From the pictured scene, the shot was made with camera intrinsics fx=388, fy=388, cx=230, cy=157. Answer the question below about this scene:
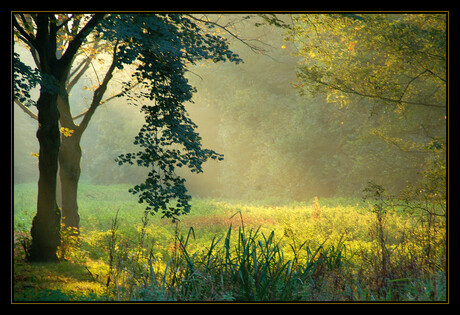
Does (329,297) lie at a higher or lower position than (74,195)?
lower

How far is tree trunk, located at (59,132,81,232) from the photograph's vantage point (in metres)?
9.52

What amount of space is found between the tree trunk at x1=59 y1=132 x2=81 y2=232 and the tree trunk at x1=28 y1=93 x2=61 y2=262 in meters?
2.19

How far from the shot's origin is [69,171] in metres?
9.61

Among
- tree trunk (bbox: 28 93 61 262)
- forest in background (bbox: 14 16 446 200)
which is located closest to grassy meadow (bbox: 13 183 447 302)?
tree trunk (bbox: 28 93 61 262)

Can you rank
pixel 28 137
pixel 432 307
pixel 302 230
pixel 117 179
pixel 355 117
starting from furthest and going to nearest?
pixel 28 137 < pixel 117 179 < pixel 355 117 < pixel 302 230 < pixel 432 307

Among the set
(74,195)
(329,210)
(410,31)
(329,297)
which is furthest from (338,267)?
(329,210)

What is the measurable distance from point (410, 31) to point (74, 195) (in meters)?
8.98

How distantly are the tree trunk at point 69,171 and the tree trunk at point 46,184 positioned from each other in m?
2.19

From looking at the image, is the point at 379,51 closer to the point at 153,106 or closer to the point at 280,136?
the point at 153,106

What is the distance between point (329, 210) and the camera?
54.3 ft

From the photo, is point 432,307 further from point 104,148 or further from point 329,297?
point 104,148

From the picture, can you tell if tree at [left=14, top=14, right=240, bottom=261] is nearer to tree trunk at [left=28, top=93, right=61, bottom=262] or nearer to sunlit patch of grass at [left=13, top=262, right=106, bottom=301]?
tree trunk at [left=28, top=93, right=61, bottom=262]

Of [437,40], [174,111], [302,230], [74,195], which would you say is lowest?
[302,230]

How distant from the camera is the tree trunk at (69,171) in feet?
31.2
